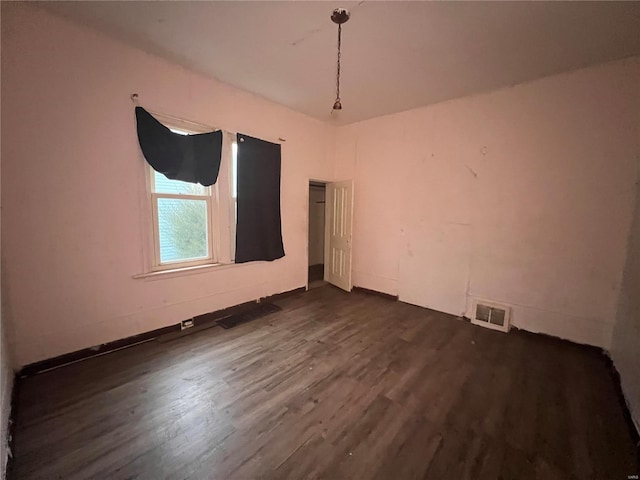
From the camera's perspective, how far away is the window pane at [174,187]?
2.96 m

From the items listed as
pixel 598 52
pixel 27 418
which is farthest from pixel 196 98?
pixel 598 52

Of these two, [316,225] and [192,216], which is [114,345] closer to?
[192,216]

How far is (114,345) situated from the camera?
270cm

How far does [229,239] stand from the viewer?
3605 millimetres

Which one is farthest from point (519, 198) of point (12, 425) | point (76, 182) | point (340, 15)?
point (12, 425)

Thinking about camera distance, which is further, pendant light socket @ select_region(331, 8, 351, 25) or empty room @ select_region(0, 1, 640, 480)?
pendant light socket @ select_region(331, 8, 351, 25)

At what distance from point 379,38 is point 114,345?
3.90m

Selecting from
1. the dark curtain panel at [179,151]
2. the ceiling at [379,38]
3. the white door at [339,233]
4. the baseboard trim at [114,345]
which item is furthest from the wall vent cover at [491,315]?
the dark curtain panel at [179,151]

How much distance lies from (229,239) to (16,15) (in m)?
2.59

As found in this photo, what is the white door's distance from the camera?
473 cm

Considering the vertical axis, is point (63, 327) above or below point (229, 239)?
below

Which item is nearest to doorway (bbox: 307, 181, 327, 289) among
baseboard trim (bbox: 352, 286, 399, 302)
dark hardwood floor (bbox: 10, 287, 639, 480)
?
baseboard trim (bbox: 352, 286, 399, 302)

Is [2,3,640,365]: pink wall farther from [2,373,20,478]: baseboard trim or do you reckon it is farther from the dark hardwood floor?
the dark hardwood floor

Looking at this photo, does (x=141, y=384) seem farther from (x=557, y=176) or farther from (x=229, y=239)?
(x=557, y=176)
